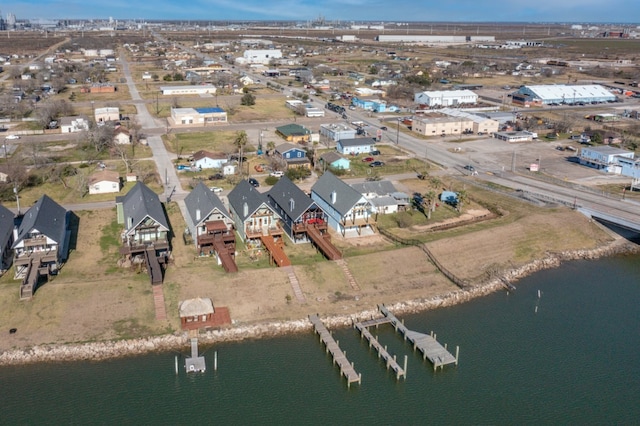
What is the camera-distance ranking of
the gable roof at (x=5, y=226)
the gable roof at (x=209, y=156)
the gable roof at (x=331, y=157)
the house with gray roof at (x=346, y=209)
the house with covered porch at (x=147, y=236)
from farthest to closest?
the gable roof at (x=331, y=157), the gable roof at (x=209, y=156), the house with gray roof at (x=346, y=209), the house with covered porch at (x=147, y=236), the gable roof at (x=5, y=226)

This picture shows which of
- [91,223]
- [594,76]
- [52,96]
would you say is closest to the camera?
[91,223]

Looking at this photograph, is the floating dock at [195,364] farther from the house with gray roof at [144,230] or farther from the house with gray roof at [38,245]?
the house with gray roof at [38,245]

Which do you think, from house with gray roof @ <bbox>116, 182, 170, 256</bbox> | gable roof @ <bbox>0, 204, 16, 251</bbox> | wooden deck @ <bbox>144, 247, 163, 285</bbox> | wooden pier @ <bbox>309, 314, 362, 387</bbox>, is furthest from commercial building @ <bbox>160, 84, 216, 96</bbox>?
wooden pier @ <bbox>309, 314, 362, 387</bbox>

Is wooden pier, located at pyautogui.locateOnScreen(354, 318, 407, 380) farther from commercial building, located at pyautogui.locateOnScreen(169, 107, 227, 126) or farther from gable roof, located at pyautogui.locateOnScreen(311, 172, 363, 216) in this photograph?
commercial building, located at pyautogui.locateOnScreen(169, 107, 227, 126)

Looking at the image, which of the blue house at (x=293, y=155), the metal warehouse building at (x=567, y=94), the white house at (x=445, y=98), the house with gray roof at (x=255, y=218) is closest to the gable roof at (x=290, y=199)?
the house with gray roof at (x=255, y=218)

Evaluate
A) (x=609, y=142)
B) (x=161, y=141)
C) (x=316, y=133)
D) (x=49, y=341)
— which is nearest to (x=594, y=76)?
(x=609, y=142)

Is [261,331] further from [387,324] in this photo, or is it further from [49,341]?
[49,341]

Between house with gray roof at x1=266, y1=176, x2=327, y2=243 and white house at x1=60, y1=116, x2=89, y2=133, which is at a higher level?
white house at x1=60, y1=116, x2=89, y2=133
